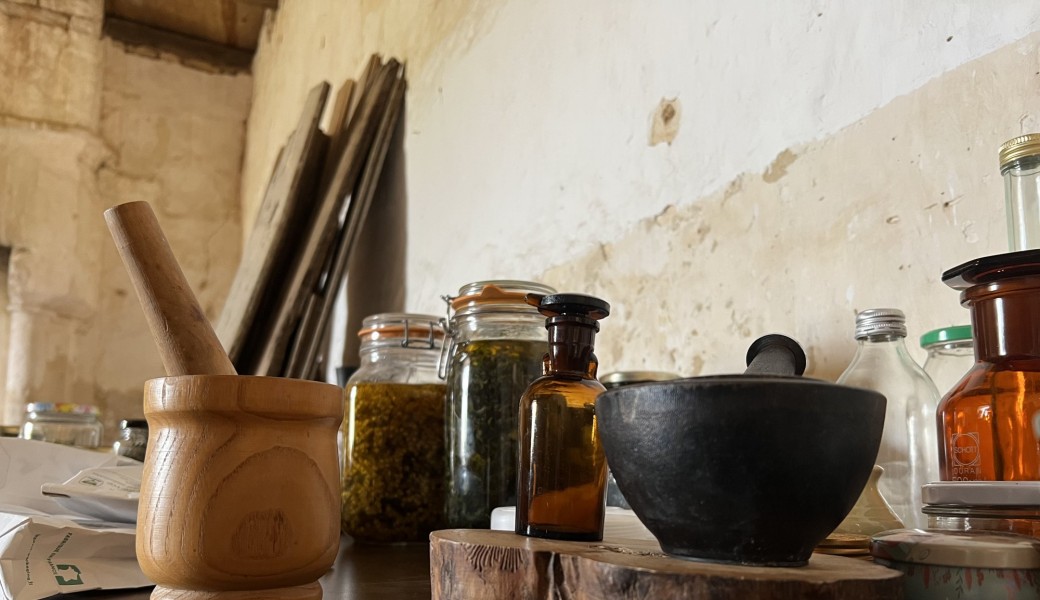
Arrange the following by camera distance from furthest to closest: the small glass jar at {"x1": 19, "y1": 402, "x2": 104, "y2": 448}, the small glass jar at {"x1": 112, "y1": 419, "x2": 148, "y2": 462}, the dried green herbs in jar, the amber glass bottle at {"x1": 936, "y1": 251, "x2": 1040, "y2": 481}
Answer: the small glass jar at {"x1": 19, "y1": 402, "x2": 104, "y2": 448}, the small glass jar at {"x1": 112, "y1": 419, "x2": 148, "y2": 462}, the dried green herbs in jar, the amber glass bottle at {"x1": 936, "y1": 251, "x2": 1040, "y2": 481}

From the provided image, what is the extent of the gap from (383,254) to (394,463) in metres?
0.99

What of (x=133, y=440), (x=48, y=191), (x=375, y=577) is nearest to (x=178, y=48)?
(x=48, y=191)

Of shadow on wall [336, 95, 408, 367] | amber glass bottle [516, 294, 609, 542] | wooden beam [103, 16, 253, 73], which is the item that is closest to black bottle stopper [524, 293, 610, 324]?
amber glass bottle [516, 294, 609, 542]

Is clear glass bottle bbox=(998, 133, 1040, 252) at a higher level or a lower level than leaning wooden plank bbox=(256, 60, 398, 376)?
lower

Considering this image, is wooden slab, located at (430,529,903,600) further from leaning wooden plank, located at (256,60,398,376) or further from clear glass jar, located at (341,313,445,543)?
leaning wooden plank, located at (256,60,398,376)

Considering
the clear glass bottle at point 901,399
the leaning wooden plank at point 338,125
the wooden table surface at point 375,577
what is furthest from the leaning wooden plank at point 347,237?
the clear glass bottle at point 901,399

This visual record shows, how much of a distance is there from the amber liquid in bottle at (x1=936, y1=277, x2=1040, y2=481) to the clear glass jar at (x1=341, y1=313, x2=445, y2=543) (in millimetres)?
594

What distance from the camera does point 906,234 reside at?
0.64 metres

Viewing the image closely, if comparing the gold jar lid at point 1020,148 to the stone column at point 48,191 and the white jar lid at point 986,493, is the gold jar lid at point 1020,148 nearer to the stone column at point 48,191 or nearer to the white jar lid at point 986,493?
the white jar lid at point 986,493

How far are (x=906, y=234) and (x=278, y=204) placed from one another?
62.8 inches

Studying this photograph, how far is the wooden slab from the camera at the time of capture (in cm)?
34

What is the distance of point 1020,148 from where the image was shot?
1.64 ft

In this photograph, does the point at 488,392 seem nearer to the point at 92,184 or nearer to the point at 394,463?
the point at 394,463

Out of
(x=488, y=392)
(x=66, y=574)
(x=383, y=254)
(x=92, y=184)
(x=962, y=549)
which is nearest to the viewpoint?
(x=962, y=549)
